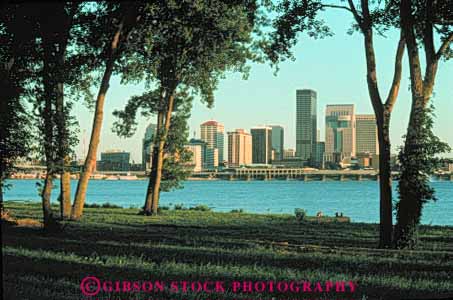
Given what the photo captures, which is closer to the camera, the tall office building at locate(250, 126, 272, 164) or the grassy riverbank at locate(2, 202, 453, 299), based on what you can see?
the grassy riverbank at locate(2, 202, 453, 299)

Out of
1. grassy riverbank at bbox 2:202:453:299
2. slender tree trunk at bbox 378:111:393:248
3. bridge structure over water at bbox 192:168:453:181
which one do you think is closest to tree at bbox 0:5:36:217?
grassy riverbank at bbox 2:202:453:299

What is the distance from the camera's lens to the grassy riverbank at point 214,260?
23.7 ft

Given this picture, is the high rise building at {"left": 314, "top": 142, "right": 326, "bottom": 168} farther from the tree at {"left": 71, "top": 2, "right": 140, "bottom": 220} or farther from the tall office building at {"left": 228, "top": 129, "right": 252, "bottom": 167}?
the tree at {"left": 71, "top": 2, "right": 140, "bottom": 220}

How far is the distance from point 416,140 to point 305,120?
1.81 metres

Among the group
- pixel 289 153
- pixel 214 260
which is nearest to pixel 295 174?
pixel 289 153

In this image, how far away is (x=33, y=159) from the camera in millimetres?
11938

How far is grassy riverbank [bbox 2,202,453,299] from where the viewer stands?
23.7 feet

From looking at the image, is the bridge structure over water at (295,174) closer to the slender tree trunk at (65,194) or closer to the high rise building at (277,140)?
the high rise building at (277,140)

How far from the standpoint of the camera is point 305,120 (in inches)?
449

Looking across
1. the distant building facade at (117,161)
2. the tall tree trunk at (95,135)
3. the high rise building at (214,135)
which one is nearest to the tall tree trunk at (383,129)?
the high rise building at (214,135)

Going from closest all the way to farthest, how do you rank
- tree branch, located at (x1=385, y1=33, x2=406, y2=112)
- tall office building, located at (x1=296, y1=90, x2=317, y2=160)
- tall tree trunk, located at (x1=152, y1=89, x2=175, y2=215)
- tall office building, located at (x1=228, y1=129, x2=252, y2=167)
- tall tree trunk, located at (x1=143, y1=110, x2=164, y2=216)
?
1. tree branch, located at (x1=385, y1=33, x2=406, y2=112)
2. tall office building, located at (x1=296, y1=90, x2=317, y2=160)
3. tall office building, located at (x1=228, y1=129, x2=252, y2=167)
4. tall tree trunk, located at (x1=143, y1=110, x2=164, y2=216)
5. tall tree trunk, located at (x1=152, y1=89, x2=175, y2=215)

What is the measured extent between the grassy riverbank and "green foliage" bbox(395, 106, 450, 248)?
0.51 m

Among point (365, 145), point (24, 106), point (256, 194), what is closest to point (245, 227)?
point (365, 145)

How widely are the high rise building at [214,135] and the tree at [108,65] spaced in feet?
8.21
